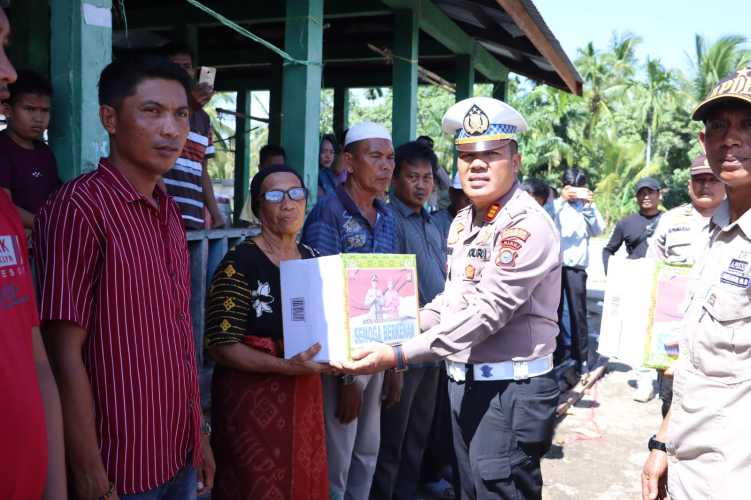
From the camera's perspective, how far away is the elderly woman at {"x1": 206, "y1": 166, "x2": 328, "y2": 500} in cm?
253

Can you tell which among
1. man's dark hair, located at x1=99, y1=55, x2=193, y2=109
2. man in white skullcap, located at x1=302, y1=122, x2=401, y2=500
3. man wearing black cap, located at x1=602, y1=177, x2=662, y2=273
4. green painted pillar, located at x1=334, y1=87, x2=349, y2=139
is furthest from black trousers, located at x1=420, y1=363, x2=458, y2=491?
green painted pillar, located at x1=334, y1=87, x2=349, y2=139

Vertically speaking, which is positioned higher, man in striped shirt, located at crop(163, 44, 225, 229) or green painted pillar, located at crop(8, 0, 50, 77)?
green painted pillar, located at crop(8, 0, 50, 77)

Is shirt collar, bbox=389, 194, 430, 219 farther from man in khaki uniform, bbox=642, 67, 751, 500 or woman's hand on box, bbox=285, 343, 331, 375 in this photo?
man in khaki uniform, bbox=642, 67, 751, 500

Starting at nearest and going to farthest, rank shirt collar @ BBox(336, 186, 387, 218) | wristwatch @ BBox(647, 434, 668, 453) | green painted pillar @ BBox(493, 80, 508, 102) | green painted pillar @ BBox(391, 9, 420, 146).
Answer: wristwatch @ BBox(647, 434, 668, 453)
shirt collar @ BBox(336, 186, 387, 218)
green painted pillar @ BBox(391, 9, 420, 146)
green painted pillar @ BBox(493, 80, 508, 102)

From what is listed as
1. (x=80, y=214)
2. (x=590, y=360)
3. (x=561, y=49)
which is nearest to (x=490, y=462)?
(x=80, y=214)

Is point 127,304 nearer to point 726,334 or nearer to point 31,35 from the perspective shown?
point 726,334

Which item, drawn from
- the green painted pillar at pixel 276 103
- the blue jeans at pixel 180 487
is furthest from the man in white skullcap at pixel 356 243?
the green painted pillar at pixel 276 103

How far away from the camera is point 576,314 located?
6.62 metres

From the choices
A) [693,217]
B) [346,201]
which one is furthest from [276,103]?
[693,217]

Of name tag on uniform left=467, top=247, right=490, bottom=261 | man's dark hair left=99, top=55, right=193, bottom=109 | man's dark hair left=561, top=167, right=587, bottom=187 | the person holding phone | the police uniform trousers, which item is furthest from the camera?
man's dark hair left=561, top=167, right=587, bottom=187

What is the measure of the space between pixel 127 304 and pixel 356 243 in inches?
66.8

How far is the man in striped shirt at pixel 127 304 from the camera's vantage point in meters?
1.64

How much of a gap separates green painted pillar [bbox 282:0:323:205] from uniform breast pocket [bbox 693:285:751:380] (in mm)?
2938

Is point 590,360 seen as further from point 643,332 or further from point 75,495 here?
point 75,495
